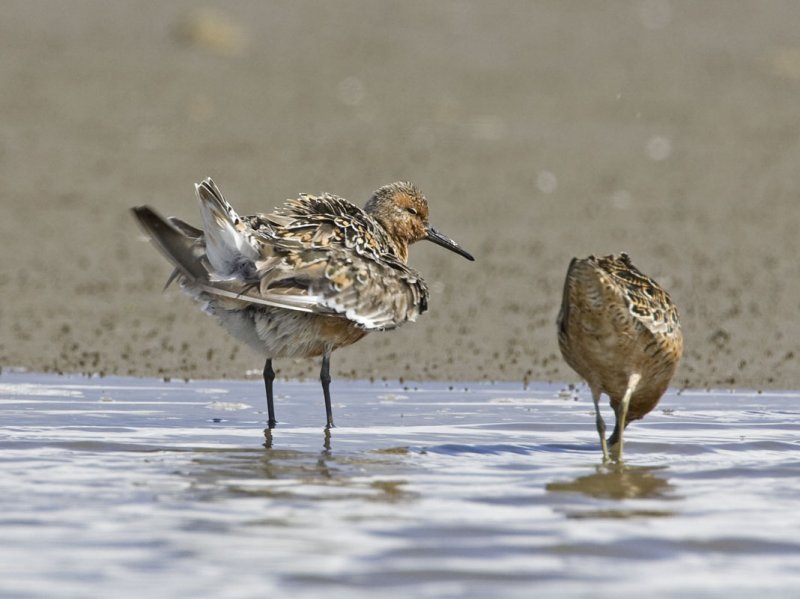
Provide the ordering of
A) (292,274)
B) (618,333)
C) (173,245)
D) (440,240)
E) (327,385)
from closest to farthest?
(618,333) → (173,245) → (292,274) → (327,385) → (440,240)

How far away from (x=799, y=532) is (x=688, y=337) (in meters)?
6.04

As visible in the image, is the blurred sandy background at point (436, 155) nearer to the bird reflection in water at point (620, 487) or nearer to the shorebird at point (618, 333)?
the shorebird at point (618, 333)

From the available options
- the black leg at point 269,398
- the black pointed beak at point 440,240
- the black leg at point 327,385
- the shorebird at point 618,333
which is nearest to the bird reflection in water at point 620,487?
the shorebird at point 618,333

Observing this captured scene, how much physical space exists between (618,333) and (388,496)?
178 cm

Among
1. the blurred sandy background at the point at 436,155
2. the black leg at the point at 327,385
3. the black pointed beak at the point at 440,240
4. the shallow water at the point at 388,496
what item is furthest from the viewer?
the blurred sandy background at the point at 436,155

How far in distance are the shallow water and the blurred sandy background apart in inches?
63.6

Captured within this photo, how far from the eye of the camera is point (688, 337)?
12320 mm

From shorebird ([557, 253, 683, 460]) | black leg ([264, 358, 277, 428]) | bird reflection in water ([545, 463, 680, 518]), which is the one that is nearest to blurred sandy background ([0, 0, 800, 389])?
black leg ([264, 358, 277, 428])

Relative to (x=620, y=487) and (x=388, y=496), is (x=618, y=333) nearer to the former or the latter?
(x=620, y=487)

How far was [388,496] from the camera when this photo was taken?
6.96 m

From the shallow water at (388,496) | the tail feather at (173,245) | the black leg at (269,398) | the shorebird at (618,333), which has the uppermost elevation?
the tail feather at (173,245)

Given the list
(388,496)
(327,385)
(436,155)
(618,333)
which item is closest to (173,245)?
(327,385)

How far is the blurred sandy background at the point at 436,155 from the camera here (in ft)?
40.5

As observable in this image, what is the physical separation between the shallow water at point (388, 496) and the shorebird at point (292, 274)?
0.56 metres
